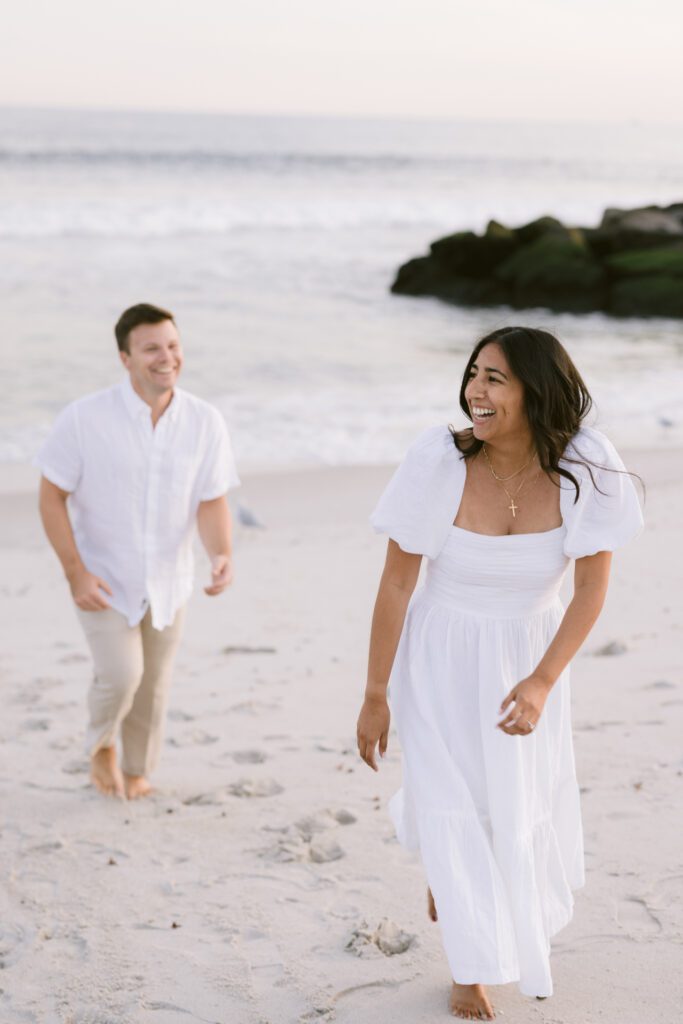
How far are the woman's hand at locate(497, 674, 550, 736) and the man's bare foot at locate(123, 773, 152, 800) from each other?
7.30 feet

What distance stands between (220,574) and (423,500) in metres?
1.65

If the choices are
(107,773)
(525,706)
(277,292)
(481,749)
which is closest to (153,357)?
(107,773)

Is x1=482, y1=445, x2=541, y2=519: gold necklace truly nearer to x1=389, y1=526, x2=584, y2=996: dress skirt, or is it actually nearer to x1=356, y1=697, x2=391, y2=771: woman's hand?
x1=389, y1=526, x2=584, y2=996: dress skirt

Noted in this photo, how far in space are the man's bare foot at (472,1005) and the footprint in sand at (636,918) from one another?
58 centimetres

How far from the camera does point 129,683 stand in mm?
4344

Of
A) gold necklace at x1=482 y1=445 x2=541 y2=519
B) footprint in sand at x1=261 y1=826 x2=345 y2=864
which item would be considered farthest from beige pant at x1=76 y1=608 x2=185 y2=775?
gold necklace at x1=482 y1=445 x2=541 y2=519

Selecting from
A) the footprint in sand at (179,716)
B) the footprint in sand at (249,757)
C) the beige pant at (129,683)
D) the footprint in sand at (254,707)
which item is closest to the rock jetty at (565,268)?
the footprint in sand at (254,707)

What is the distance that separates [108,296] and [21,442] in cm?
983

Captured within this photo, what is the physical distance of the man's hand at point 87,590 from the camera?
13.7 ft

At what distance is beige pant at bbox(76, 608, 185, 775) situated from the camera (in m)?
4.32

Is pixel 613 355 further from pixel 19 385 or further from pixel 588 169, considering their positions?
pixel 588 169

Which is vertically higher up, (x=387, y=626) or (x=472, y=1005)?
(x=387, y=626)

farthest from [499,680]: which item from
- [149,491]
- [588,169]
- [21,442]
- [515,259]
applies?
[588,169]

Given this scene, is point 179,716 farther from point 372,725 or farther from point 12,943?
point 372,725
